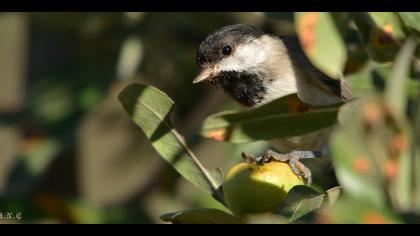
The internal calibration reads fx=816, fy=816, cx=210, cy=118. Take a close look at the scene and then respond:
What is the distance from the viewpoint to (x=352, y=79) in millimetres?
2008

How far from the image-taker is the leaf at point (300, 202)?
1438mm

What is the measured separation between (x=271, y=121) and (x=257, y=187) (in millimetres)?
322

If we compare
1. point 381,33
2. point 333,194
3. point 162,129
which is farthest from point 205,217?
point 381,33

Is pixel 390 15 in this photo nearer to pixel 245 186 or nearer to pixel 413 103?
pixel 413 103

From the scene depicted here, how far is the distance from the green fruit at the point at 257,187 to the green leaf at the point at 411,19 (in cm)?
46

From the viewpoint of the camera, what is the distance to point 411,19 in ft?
6.15

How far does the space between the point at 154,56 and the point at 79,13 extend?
0.44 meters

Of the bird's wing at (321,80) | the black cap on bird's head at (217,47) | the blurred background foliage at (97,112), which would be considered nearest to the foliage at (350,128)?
the bird's wing at (321,80)

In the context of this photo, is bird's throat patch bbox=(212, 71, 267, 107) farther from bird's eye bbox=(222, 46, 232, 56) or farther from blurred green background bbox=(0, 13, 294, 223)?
blurred green background bbox=(0, 13, 294, 223)

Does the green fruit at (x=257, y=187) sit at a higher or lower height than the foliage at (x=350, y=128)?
lower

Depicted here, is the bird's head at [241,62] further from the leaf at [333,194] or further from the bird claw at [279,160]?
the leaf at [333,194]

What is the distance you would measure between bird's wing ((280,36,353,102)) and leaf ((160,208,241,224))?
3.09ft

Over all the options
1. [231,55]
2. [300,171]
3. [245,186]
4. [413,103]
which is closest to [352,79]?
[413,103]

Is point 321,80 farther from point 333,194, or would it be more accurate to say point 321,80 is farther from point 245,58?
point 333,194
